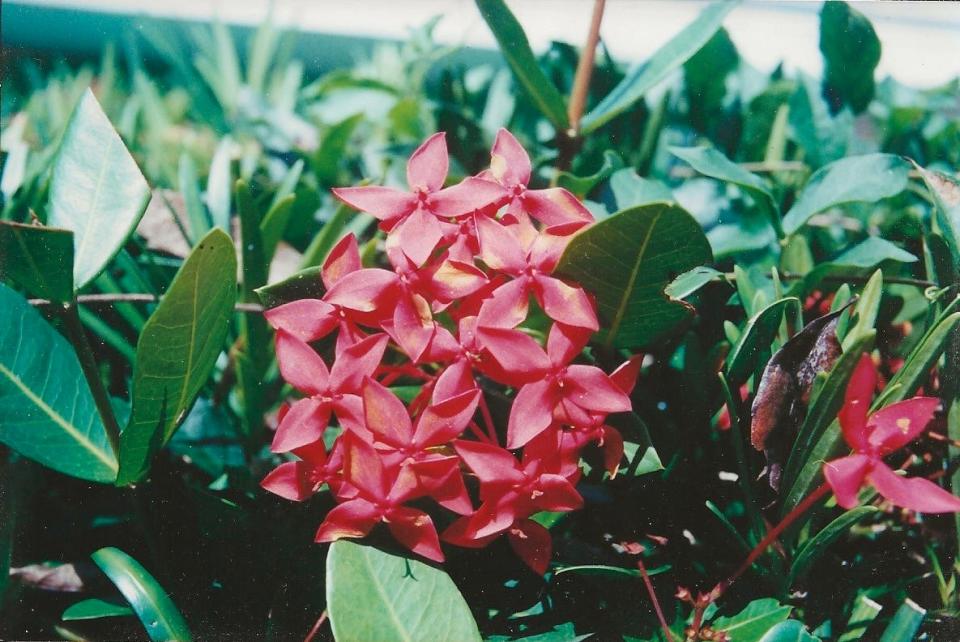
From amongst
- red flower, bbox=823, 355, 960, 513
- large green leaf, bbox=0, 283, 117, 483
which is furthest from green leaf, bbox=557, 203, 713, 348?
large green leaf, bbox=0, 283, 117, 483

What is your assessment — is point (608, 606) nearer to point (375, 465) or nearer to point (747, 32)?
point (375, 465)

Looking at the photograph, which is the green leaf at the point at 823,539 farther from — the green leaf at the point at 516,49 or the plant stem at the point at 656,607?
the green leaf at the point at 516,49

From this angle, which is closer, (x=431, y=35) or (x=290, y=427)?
(x=290, y=427)

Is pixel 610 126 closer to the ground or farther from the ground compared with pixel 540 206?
farther from the ground

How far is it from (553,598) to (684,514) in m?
0.17

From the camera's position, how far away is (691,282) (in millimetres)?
722

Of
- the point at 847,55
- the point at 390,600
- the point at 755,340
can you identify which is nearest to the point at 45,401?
the point at 390,600

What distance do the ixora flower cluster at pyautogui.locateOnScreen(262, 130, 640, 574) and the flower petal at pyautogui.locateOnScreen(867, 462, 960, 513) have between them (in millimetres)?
206

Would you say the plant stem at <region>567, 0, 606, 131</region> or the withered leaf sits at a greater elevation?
the plant stem at <region>567, 0, 606, 131</region>

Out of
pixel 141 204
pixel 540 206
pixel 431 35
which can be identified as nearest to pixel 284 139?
pixel 431 35

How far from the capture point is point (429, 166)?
0.75 m

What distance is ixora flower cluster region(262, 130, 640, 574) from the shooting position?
652mm

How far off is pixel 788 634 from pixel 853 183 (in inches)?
21.9

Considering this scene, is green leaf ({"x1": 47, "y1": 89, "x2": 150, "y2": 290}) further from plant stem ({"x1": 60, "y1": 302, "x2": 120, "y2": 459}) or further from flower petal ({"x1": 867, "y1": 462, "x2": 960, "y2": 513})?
flower petal ({"x1": 867, "y1": 462, "x2": 960, "y2": 513})
